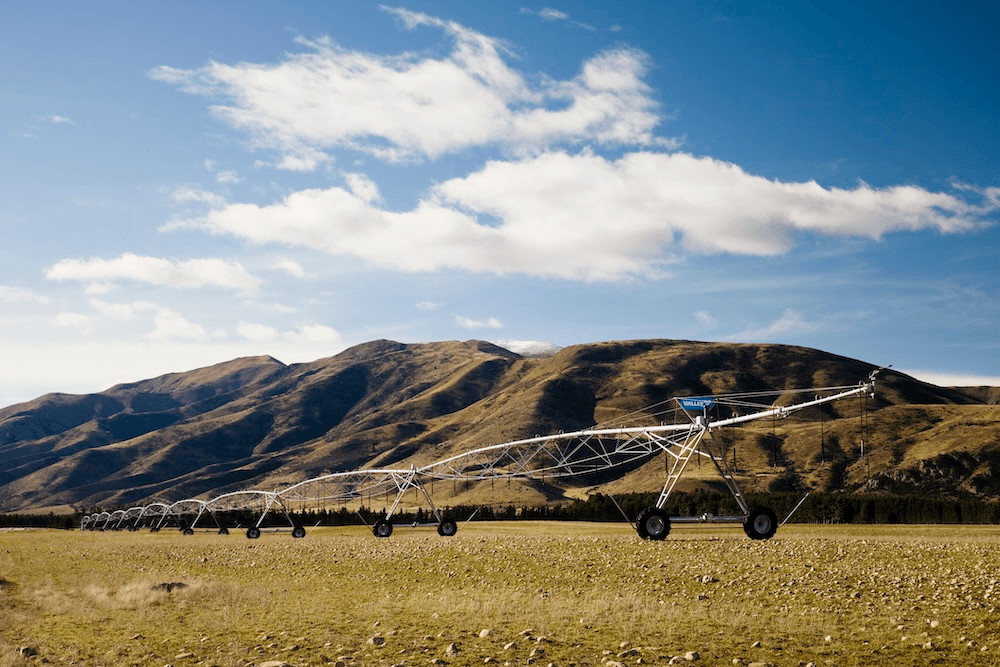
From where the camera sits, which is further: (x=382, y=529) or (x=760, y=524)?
(x=382, y=529)

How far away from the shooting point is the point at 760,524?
3853 cm

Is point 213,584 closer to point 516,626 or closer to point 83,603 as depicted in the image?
point 83,603

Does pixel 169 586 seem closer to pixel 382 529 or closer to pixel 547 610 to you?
pixel 547 610

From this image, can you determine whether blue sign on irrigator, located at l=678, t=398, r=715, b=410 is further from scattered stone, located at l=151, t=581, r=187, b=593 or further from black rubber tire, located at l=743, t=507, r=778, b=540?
scattered stone, located at l=151, t=581, r=187, b=593

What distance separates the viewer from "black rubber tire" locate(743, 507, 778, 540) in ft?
125

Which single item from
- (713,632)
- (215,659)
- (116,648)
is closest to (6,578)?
(116,648)

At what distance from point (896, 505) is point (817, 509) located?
1080cm

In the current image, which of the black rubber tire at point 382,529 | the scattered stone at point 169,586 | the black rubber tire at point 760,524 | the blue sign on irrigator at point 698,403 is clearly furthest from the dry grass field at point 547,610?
the black rubber tire at point 382,529

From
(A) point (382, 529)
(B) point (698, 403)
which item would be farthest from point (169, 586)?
(A) point (382, 529)

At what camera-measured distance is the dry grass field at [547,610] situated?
2111 centimetres

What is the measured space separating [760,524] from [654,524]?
16.1ft

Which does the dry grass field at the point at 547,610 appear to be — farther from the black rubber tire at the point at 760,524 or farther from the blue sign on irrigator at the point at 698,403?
the blue sign on irrigator at the point at 698,403

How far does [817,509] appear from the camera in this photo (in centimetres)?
11512

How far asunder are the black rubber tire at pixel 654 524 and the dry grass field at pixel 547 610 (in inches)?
50.3
